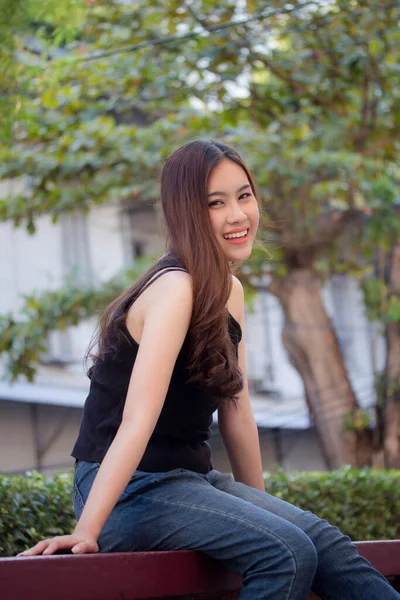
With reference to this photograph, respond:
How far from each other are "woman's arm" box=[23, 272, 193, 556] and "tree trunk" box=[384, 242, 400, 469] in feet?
24.7

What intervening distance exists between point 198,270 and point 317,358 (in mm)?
7303

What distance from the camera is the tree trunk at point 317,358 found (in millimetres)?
9922

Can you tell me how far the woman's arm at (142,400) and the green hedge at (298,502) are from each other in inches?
41.6

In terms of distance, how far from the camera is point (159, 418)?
281cm

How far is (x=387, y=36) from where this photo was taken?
7.61m

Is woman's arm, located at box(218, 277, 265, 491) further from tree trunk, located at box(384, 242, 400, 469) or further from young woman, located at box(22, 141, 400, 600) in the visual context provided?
tree trunk, located at box(384, 242, 400, 469)

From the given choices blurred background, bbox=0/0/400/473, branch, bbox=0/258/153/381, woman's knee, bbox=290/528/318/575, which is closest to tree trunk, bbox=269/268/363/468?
blurred background, bbox=0/0/400/473

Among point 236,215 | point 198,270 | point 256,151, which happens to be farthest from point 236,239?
point 256,151

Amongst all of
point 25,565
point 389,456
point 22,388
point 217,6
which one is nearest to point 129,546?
point 25,565

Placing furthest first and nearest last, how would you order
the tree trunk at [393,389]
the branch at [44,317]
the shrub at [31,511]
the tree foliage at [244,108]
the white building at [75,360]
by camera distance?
the white building at [75,360] → the tree trunk at [393,389] → the branch at [44,317] → the tree foliage at [244,108] → the shrub at [31,511]

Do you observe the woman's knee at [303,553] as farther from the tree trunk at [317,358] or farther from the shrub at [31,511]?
the tree trunk at [317,358]

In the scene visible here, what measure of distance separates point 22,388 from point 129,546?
9229 mm

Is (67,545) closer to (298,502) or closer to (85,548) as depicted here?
(85,548)

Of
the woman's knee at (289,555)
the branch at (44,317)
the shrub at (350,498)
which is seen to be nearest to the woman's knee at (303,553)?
the woman's knee at (289,555)
